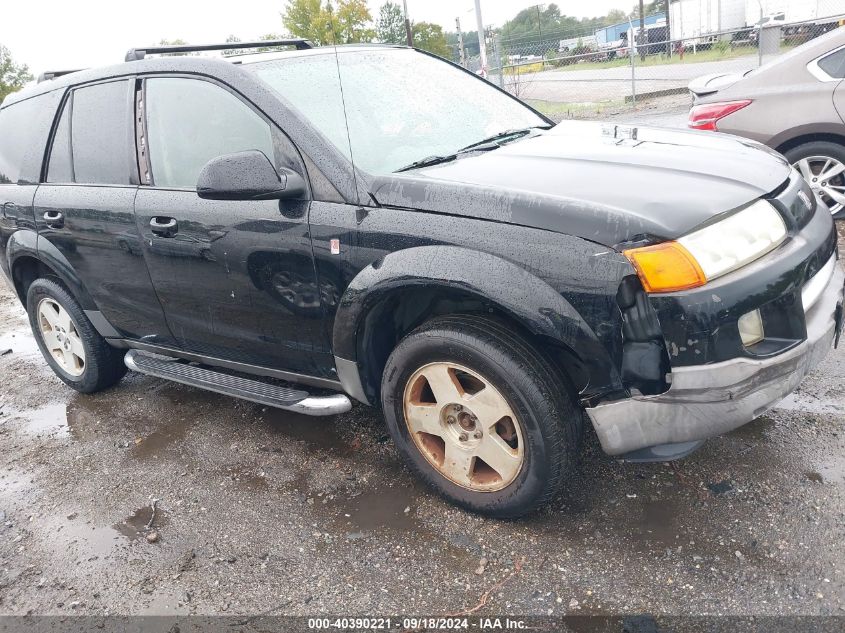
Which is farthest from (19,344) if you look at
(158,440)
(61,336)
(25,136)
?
(158,440)

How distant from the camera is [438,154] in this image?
3.02 meters

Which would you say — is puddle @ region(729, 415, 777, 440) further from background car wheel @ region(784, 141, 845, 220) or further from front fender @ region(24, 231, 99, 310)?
front fender @ region(24, 231, 99, 310)

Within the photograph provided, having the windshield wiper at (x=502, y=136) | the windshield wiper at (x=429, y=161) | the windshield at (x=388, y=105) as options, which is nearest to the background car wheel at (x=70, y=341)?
the windshield at (x=388, y=105)

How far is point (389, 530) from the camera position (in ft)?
9.10

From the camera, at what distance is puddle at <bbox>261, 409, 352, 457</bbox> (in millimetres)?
3453

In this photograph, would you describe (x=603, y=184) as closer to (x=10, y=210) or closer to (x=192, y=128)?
(x=192, y=128)

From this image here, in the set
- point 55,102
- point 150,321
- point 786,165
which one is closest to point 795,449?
point 786,165

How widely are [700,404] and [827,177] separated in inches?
162

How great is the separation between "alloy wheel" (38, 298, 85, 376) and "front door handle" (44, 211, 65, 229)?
588 mm

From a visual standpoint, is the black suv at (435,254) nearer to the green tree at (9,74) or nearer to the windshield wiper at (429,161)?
the windshield wiper at (429,161)

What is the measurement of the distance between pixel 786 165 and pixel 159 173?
9.34 feet

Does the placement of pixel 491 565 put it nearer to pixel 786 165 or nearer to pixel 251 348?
pixel 251 348

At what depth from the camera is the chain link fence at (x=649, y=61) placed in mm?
14370

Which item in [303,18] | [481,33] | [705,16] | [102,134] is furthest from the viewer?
[705,16]
